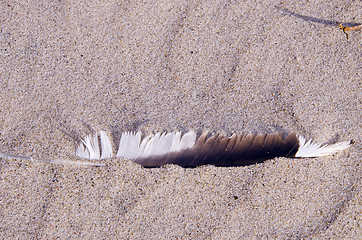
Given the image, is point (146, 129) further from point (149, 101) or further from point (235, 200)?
point (235, 200)

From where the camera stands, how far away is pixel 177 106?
59.5 inches

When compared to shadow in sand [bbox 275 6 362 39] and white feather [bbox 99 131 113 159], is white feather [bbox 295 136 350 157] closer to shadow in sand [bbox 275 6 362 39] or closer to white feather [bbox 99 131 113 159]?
shadow in sand [bbox 275 6 362 39]

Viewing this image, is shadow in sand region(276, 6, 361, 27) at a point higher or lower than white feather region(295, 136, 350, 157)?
higher

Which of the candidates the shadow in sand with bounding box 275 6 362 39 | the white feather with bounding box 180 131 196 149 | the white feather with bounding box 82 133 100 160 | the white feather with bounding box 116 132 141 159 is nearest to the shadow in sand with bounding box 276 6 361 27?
the shadow in sand with bounding box 275 6 362 39

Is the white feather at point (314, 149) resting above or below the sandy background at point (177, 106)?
below

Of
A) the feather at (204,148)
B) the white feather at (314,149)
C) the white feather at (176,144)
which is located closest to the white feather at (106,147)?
the feather at (204,148)

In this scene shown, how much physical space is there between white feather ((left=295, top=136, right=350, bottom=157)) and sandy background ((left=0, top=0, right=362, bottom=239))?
4 centimetres

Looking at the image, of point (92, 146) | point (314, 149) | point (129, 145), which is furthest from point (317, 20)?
point (92, 146)

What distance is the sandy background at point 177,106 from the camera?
1381mm

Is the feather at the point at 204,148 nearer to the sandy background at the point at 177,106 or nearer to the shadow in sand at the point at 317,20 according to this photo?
the sandy background at the point at 177,106

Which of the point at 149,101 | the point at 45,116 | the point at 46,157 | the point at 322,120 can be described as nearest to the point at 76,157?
the point at 46,157

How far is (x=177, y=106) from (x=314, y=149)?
0.60m

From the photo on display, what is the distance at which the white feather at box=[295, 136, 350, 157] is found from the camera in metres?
1.41

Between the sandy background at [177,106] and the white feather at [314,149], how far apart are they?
1.5 inches
